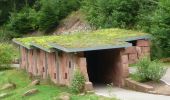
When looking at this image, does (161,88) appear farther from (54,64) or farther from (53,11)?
(53,11)

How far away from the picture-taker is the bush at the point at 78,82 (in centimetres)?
2169

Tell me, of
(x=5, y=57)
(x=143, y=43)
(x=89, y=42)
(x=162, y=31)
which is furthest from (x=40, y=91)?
(x=5, y=57)

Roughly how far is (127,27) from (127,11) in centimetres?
113

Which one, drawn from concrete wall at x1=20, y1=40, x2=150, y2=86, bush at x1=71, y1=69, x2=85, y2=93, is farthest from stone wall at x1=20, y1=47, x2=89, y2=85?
bush at x1=71, y1=69, x2=85, y2=93

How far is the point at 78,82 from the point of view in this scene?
21.7 m

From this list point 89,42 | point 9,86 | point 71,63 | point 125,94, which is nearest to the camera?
point 125,94

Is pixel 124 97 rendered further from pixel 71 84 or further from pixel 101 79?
pixel 101 79

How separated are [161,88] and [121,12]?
15.6 m

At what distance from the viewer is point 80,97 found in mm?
20859

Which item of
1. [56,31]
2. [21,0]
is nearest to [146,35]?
[56,31]

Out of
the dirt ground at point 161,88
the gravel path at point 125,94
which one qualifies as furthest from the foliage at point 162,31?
the dirt ground at point 161,88

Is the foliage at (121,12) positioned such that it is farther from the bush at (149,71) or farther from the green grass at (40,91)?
the bush at (149,71)

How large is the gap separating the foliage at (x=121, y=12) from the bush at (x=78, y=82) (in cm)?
1466

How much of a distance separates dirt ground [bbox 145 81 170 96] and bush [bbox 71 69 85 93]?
2.87 meters
